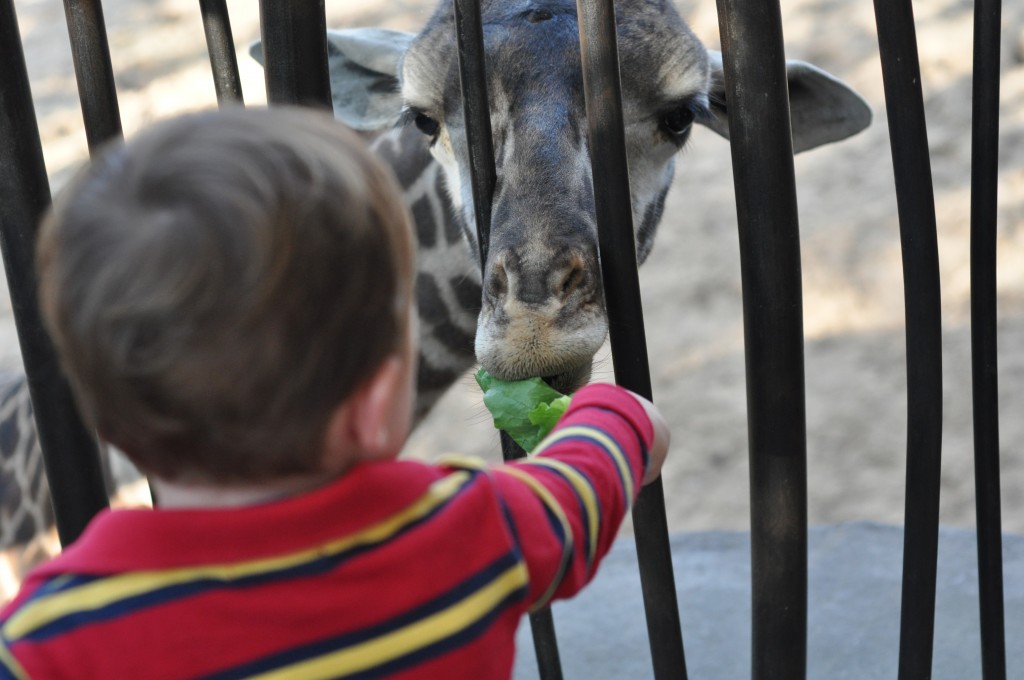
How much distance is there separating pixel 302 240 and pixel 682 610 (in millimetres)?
2351

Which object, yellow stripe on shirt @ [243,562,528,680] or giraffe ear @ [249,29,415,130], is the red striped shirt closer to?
yellow stripe on shirt @ [243,562,528,680]

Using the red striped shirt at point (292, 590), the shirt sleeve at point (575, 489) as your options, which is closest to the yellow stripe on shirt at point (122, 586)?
the red striped shirt at point (292, 590)

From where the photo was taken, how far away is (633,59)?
232cm

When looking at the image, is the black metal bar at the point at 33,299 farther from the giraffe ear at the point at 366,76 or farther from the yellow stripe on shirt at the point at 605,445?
the giraffe ear at the point at 366,76

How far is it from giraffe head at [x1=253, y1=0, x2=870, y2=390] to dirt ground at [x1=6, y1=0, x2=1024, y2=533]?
1598mm

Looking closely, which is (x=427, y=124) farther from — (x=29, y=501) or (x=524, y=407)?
(x=29, y=501)

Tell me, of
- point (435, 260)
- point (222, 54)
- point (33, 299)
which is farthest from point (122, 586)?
point (435, 260)

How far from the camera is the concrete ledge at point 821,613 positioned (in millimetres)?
2570

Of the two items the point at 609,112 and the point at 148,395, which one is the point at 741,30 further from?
the point at 148,395

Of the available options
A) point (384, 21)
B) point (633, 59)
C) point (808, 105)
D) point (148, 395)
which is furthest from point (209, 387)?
point (384, 21)

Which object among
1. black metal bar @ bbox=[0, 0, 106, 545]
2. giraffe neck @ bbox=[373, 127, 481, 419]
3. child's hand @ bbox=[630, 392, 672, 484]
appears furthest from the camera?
giraffe neck @ bbox=[373, 127, 481, 419]

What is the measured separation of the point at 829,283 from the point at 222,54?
16.8ft

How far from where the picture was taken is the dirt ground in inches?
199

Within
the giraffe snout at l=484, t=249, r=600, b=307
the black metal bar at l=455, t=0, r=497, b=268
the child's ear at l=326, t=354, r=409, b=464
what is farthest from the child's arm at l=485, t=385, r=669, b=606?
the giraffe snout at l=484, t=249, r=600, b=307
